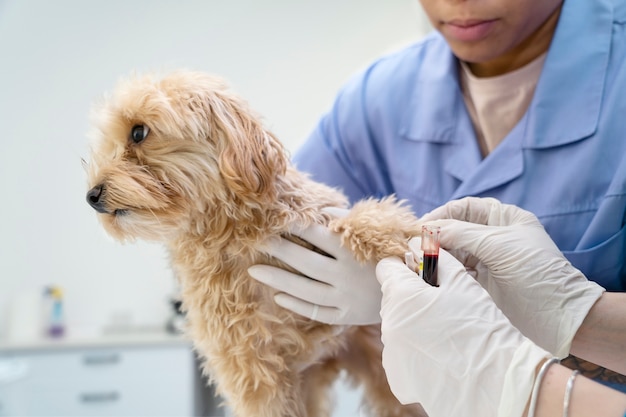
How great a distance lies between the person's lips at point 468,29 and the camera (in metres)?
1.06

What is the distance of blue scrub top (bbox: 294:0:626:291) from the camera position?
976mm

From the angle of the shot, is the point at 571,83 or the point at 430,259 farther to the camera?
the point at 571,83

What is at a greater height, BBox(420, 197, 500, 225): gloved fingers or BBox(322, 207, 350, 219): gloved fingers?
BBox(322, 207, 350, 219): gloved fingers

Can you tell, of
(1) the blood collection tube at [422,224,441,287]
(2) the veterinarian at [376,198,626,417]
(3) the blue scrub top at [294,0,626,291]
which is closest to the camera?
(2) the veterinarian at [376,198,626,417]

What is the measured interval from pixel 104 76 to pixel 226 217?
188 cm

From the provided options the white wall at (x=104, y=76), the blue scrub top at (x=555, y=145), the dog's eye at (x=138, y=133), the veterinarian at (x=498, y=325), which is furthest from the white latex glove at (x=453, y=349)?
the white wall at (x=104, y=76)

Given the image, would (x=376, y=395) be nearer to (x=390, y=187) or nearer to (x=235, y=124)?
(x=390, y=187)

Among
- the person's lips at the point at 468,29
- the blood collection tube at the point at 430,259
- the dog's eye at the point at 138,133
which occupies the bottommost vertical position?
the blood collection tube at the point at 430,259

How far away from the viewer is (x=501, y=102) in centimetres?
111

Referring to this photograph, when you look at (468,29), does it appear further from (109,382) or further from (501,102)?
(109,382)

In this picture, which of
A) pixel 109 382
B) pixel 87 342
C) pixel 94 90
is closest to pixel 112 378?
pixel 109 382

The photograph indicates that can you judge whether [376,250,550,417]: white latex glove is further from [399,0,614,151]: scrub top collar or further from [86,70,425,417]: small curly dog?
[399,0,614,151]: scrub top collar

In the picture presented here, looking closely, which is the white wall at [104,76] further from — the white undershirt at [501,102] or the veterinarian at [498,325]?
the veterinarian at [498,325]

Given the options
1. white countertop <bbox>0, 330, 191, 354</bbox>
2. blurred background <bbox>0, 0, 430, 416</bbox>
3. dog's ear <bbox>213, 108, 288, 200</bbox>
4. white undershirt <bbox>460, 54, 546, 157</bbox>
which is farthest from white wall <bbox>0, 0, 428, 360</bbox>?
dog's ear <bbox>213, 108, 288, 200</bbox>
